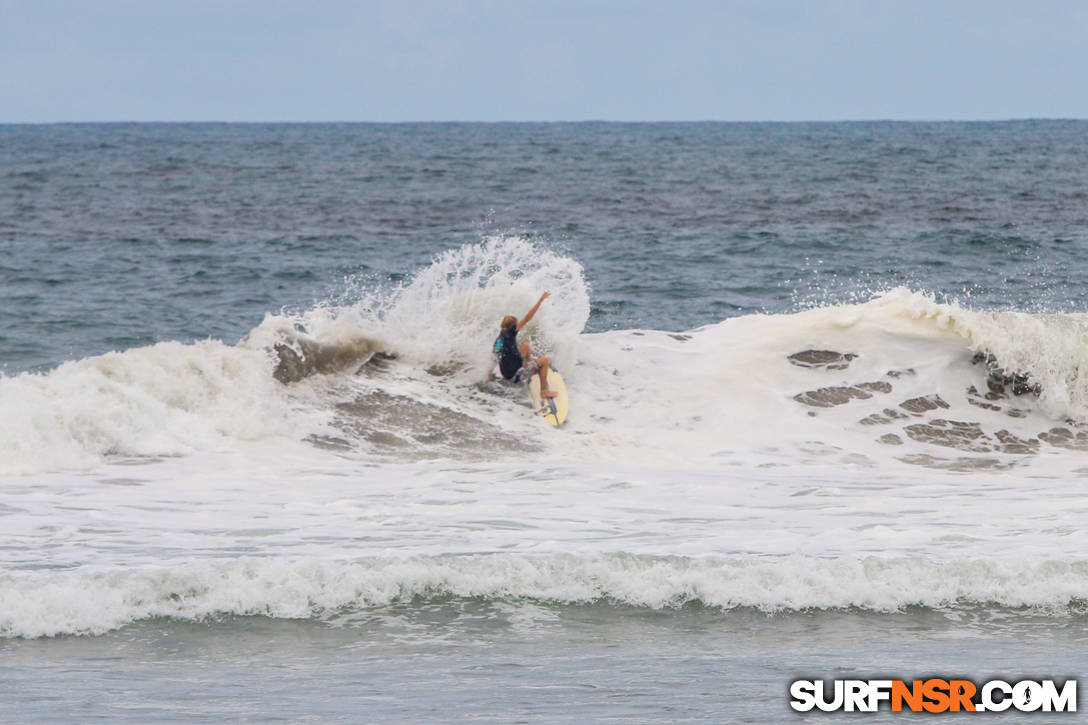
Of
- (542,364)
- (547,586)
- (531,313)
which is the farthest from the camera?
(542,364)

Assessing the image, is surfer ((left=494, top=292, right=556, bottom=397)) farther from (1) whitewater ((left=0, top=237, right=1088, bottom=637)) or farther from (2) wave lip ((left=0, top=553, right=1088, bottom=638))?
(2) wave lip ((left=0, top=553, right=1088, bottom=638))

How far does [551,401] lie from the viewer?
1516 cm

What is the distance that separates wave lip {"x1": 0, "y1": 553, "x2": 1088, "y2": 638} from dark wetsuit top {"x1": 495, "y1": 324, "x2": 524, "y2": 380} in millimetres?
6325

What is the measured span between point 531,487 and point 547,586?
321 cm

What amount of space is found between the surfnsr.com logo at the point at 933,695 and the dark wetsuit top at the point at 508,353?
8.67 metres

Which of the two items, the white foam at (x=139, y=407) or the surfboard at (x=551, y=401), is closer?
the white foam at (x=139, y=407)

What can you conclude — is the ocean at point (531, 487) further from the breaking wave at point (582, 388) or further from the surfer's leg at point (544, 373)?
the surfer's leg at point (544, 373)

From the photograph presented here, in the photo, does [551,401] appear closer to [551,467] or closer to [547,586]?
[551,467]

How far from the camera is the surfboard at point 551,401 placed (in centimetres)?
1502

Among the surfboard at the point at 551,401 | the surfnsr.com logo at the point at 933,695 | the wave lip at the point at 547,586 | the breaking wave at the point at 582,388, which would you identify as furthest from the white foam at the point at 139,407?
the surfnsr.com logo at the point at 933,695

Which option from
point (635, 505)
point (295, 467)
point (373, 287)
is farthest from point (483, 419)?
point (373, 287)

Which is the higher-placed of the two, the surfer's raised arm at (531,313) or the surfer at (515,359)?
the surfer's raised arm at (531,313)

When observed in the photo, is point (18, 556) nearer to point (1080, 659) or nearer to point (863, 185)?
point (1080, 659)

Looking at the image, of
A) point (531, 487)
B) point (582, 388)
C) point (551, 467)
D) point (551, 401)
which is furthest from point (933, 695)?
point (582, 388)
